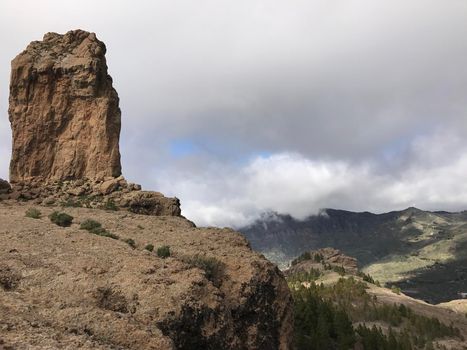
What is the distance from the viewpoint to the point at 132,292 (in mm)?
20875

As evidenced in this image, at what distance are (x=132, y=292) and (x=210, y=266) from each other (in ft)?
23.3

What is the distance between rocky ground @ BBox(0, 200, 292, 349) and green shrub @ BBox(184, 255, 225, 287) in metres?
0.08

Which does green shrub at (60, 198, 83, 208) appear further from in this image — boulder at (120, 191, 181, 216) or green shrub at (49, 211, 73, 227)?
green shrub at (49, 211, 73, 227)

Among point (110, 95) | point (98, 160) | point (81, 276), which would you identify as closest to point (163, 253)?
point (81, 276)

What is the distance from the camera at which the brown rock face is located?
176ft

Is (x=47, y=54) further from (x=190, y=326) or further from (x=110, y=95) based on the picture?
(x=190, y=326)

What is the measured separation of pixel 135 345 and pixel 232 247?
55.3 ft

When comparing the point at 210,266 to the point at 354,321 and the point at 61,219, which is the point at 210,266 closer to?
the point at 61,219

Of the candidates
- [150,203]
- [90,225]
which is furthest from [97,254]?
[150,203]

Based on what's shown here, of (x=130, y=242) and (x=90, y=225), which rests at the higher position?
(x=90, y=225)

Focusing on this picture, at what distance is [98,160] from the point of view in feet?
175

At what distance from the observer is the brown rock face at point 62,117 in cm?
5353

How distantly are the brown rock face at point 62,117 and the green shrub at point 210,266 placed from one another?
2882 centimetres

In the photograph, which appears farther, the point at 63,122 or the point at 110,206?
the point at 63,122
